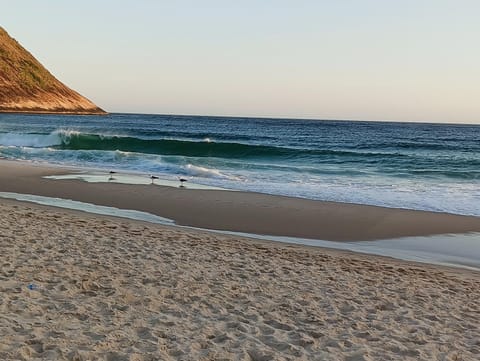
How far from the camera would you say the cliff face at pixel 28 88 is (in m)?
101

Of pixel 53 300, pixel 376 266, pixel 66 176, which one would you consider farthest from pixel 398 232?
pixel 66 176

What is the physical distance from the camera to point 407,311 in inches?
217

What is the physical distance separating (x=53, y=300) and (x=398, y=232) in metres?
7.15

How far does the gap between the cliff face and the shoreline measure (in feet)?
306

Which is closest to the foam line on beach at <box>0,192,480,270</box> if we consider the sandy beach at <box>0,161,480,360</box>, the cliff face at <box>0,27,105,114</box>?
the sandy beach at <box>0,161,480,360</box>

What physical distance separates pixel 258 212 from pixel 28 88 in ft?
351

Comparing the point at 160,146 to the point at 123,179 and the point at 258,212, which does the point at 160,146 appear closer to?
the point at 123,179

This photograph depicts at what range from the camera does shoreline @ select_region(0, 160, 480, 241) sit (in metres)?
10.2

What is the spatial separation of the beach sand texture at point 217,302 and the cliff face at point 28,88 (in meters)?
100

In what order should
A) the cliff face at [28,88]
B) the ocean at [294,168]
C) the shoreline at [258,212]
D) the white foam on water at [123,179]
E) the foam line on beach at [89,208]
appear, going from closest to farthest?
the shoreline at [258,212] < the foam line on beach at [89,208] < the ocean at [294,168] < the white foam on water at [123,179] < the cliff face at [28,88]

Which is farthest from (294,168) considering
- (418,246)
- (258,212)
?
(418,246)

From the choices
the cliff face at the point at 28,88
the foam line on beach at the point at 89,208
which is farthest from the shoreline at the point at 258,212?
the cliff face at the point at 28,88

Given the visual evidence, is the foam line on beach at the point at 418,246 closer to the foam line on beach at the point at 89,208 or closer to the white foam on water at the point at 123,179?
the foam line on beach at the point at 89,208

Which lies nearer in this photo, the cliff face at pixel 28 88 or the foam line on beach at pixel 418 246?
the foam line on beach at pixel 418 246
